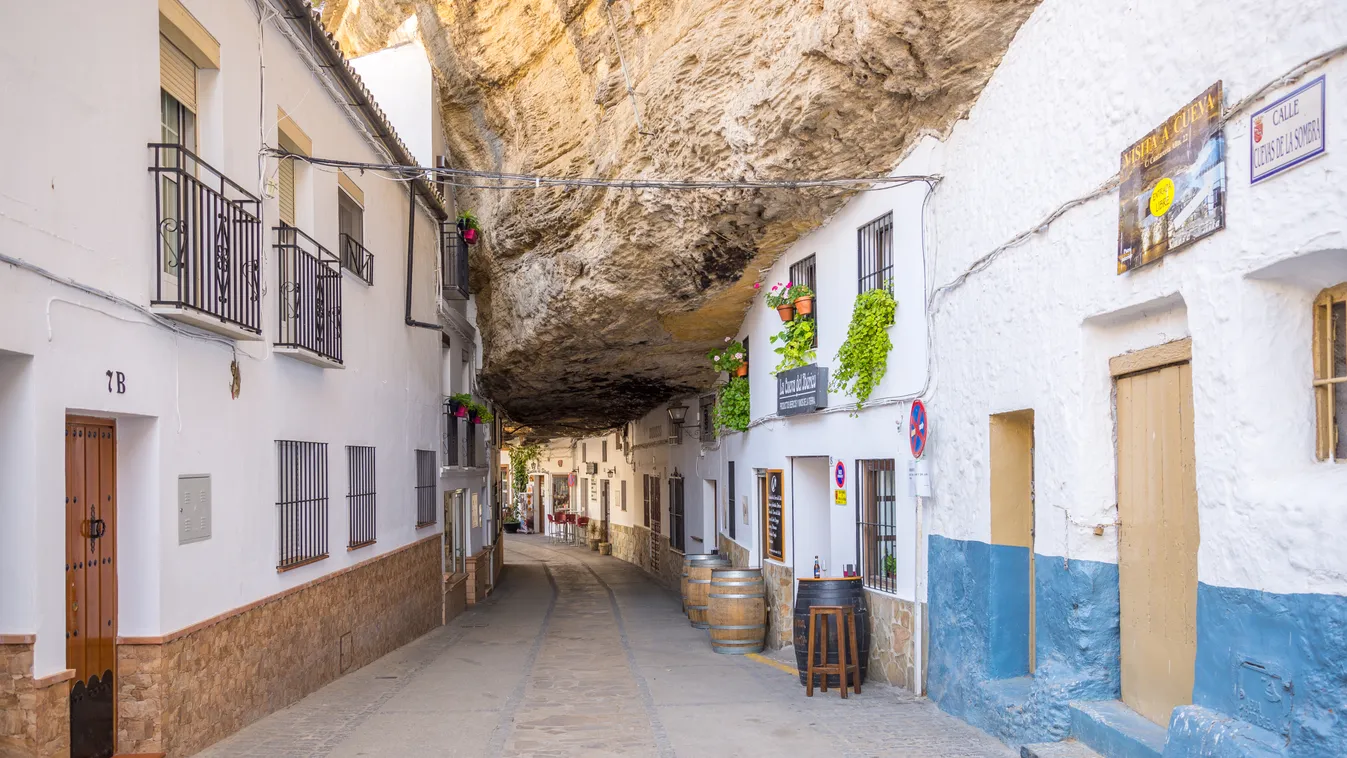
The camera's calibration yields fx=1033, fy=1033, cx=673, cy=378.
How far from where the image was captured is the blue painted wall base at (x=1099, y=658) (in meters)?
4.21

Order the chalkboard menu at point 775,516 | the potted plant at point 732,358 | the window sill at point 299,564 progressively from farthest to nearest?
the potted plant at point 732,358 → the chalkboard menu at point 775,516 → the window sill at point 299,564

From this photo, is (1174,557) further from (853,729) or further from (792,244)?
(792,244)

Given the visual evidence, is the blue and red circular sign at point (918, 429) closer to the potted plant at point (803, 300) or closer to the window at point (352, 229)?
the potted plant at point (803, 300)

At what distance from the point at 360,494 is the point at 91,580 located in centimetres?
511

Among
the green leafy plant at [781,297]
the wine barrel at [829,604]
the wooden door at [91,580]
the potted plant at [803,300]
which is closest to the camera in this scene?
the wooden door at [91,580]

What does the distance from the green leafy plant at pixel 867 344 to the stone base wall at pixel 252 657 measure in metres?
5.44

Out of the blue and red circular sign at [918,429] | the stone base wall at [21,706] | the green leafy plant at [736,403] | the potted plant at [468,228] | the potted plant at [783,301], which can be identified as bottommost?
the stone base wall at [21,706]

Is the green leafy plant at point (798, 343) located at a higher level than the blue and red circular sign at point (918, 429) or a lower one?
higher

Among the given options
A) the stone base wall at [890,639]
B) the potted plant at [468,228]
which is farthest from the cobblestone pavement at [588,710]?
the potted plant at [468,228]

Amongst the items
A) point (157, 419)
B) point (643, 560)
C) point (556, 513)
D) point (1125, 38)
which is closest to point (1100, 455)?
point (1125, 38)

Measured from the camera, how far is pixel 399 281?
13656 mm

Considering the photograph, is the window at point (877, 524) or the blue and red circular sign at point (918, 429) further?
the window at point (877, 524)

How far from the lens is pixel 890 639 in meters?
9.32

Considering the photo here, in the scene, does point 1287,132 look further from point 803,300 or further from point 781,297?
point 781,297
